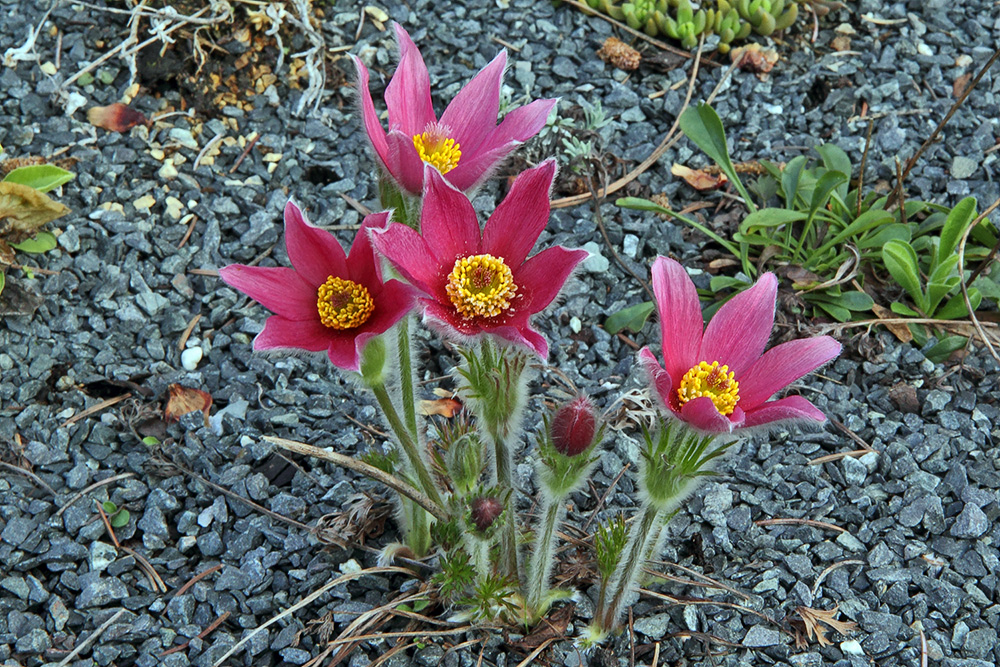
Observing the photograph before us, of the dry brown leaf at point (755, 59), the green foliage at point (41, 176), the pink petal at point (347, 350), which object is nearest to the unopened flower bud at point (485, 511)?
the pink petal at point (347, 350)

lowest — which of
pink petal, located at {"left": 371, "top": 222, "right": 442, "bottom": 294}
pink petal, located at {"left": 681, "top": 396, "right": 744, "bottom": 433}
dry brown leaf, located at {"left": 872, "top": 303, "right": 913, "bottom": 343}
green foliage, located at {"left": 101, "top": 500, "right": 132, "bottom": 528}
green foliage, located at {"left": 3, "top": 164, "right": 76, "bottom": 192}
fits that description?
green foliage, located at {"left": 101, "top": 500, "right": 132, "bottom": 528}

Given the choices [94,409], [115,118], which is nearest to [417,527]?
[94,409]

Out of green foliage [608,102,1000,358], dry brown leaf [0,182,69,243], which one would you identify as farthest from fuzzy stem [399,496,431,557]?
dry brown leaf [0,182,69,243]

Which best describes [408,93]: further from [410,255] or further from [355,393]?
[355,393]

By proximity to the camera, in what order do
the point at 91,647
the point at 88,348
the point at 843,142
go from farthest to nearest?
the point at 843,142
the point at 88,348
the point at 91,647

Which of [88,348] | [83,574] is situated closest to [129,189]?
[88,348]

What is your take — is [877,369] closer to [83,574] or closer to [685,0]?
[685,0]

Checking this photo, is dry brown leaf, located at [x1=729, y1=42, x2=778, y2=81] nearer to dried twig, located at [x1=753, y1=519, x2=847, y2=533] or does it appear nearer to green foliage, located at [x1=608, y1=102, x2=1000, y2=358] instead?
green foliage, located at [x1=608, y1=102, x2=1000, y2=358]
